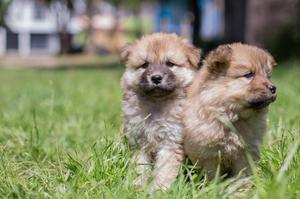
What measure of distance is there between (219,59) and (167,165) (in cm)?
85

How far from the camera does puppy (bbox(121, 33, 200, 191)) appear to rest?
166 inches

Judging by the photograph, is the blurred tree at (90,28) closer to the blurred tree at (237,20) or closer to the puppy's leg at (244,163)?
the blurred tree at (237,20)

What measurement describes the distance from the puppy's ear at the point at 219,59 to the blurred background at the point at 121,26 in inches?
253

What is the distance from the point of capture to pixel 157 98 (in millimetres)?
4352

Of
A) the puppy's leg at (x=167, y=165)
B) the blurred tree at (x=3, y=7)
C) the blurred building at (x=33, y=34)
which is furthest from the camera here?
the blurred building at (x=33, y=34)

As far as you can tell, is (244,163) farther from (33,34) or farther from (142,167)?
(33,34)

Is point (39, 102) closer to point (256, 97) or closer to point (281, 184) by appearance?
point (256, 97)

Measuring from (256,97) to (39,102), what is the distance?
5.22 m

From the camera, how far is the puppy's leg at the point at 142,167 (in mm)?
3857

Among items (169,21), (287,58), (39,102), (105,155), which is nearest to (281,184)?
(105,155)

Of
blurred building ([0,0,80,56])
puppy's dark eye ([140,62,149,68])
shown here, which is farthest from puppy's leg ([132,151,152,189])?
blurred building ([0,0,80,56])

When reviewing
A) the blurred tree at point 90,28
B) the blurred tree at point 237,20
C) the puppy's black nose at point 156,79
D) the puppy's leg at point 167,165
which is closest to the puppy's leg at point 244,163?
the puppy's leg at point 167,165

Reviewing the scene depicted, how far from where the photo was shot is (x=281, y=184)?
3.00 m

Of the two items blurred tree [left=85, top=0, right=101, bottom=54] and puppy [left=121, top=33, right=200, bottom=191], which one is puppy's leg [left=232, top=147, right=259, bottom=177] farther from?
blurred tree [left=85, top=0, right=101, bottom=54]
